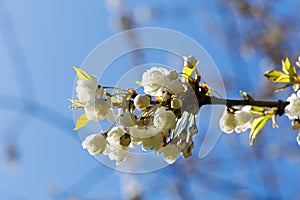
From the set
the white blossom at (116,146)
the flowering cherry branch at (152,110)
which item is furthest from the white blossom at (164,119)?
the white blossom at (116,146)

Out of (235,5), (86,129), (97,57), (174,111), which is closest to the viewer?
(174,111)

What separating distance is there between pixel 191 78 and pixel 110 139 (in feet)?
0.89

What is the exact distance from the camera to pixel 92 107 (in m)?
1.08

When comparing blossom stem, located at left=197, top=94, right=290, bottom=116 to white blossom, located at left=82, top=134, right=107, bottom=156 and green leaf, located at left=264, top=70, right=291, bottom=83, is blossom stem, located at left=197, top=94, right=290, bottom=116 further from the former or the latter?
white blossom, located at left=82, top=134, right=107, bottom=156

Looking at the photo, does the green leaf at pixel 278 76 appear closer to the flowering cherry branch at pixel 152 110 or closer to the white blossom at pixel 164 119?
the flowering cherry branch at pixel 152 110

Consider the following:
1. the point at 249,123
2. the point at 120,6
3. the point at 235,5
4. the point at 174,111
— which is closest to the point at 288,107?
the point at 249,123

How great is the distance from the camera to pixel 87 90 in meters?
1.09

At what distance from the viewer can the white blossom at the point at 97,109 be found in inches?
42.5

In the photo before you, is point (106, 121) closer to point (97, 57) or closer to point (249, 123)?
point (97, 57)

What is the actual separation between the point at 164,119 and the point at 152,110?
0.06m

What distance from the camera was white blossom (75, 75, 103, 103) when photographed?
3.59ft

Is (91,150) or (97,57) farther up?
(97,57)

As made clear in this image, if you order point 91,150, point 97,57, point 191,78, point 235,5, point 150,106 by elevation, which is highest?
point 235,5

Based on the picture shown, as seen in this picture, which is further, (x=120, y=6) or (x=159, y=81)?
(x=120, y=6)
